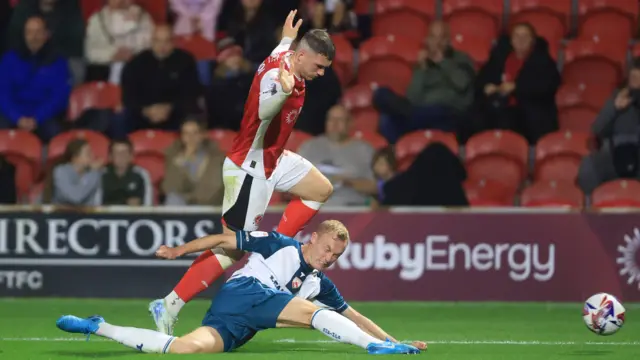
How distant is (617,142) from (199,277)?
5.45 metres

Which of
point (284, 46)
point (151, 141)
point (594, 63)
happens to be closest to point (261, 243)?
point (284, 46)

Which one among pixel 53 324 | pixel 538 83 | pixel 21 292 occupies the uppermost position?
pixel 538 83

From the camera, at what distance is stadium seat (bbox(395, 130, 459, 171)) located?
12336 millimetres

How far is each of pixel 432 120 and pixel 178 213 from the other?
3.07 metres

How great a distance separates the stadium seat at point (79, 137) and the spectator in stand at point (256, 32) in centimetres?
189

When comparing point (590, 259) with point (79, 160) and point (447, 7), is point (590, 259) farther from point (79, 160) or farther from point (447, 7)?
point (79, 160)

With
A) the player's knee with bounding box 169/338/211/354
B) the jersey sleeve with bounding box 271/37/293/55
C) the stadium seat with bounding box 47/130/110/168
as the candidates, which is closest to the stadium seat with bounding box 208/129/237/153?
the stadium seat with bounding box 47/130/110/168

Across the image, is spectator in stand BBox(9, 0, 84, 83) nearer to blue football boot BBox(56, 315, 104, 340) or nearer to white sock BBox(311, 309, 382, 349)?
blue football boot BBox(56, 315, 104, 340)

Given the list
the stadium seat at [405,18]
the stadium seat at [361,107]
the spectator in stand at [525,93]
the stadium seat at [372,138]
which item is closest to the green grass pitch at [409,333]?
the stadium seat at [372,138]

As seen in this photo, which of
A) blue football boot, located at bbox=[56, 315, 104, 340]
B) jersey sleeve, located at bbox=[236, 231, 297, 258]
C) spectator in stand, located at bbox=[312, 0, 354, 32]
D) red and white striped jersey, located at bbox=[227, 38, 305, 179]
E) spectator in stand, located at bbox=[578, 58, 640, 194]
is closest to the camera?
blue football boot, located at bbox=[56, 315, 104, 340]

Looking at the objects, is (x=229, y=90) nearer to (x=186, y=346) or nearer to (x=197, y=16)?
(x=197, y=16)

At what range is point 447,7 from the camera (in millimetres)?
13922

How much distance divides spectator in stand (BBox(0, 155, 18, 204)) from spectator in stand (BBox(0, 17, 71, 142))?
1.05 meters

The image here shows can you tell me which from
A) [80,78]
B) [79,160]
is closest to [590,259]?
[79,160]
